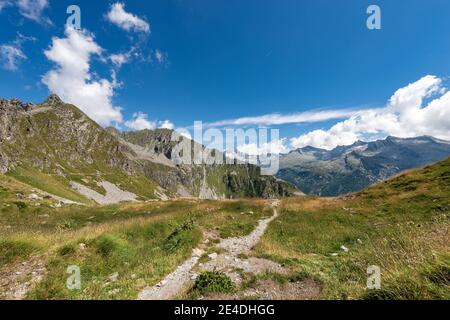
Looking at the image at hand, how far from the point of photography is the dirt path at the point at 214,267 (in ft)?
34.7

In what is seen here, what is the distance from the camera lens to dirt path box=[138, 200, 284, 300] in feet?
34.7

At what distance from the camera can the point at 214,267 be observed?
1309 centimetres

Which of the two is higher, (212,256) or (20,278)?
(20,278)

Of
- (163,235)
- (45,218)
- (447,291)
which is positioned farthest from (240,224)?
(45,218)

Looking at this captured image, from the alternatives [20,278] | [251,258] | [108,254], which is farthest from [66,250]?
[251,258]

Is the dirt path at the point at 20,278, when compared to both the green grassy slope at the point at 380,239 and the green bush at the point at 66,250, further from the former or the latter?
the green grassy slope at the point at 380,239

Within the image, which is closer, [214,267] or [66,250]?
[66,250]

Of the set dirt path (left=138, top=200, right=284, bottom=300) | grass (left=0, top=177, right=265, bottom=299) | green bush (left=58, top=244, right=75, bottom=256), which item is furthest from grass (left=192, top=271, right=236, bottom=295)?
green bush (left=58, top=244, right=75, bottom=256)

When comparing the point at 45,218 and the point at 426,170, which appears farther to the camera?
the point at 426,170

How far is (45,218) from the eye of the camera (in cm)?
3397

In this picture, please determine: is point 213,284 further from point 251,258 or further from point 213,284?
point 251,258
